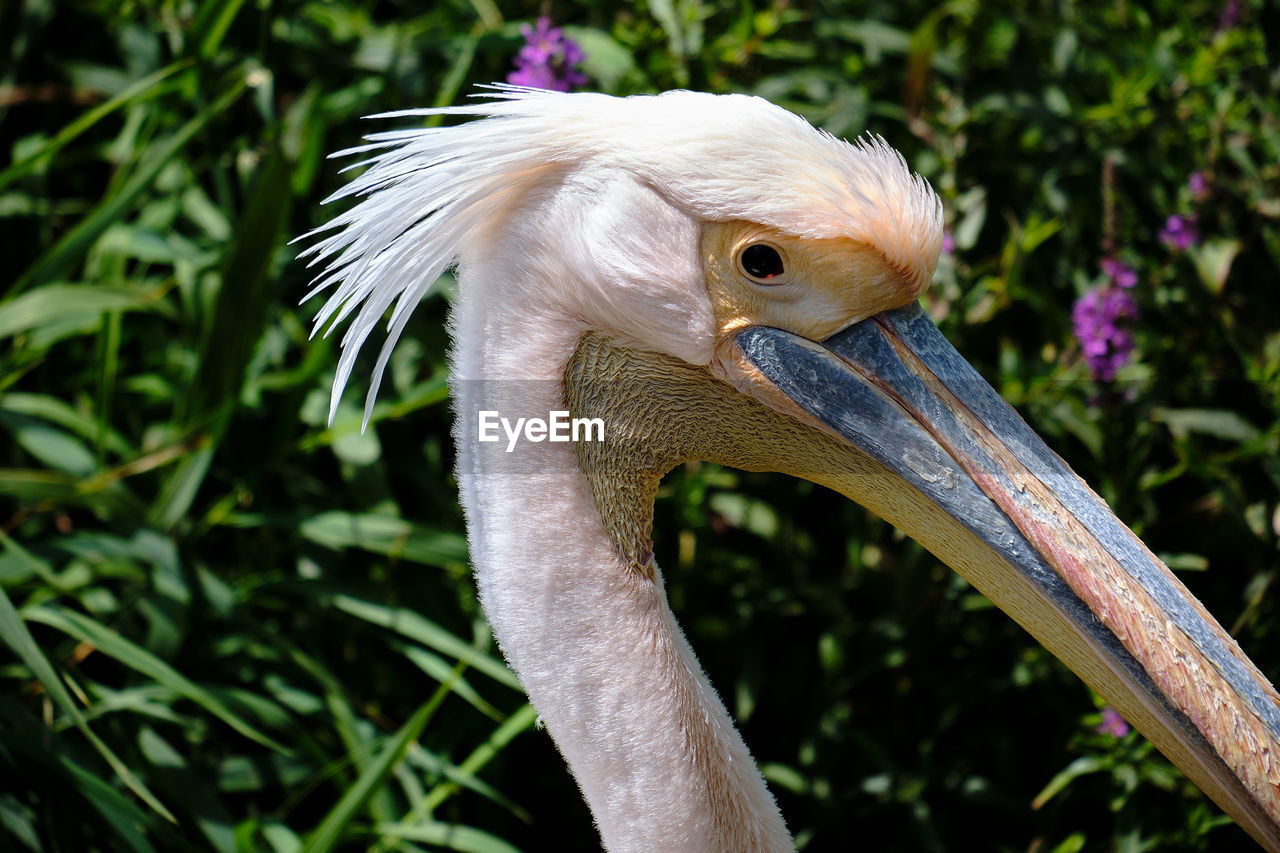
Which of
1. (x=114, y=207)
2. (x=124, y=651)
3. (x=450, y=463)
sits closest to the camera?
(x=124, y=651)

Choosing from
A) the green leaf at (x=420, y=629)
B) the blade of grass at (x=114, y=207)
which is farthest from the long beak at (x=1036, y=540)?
the blade of grass at (x=114, y=207)

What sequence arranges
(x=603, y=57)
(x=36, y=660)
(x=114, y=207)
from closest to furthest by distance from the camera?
(x=36, y=660) < (x=114, y=207) < (x=603, y=57)

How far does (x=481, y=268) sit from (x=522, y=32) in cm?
97

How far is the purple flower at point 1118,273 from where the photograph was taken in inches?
82.4

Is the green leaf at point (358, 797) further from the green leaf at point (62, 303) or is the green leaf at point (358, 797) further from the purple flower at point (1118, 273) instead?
the purple flower at point (1118, 273)

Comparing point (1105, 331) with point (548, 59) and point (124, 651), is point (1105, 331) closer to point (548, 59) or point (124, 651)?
point (548, 59)

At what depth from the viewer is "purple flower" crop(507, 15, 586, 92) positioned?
2070 mm

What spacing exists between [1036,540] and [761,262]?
1.41 ft

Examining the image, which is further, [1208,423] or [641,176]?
[1208,423]

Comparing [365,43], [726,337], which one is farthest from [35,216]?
[726,337]

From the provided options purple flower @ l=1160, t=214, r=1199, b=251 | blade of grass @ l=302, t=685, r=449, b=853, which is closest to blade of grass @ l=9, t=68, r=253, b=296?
blade of grass @ l=302, t=685, r=449, b=853

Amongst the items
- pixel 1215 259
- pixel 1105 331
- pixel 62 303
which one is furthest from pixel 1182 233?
pixel 62 303

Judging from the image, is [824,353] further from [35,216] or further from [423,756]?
[35,216]

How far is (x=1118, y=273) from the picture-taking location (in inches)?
82.9
